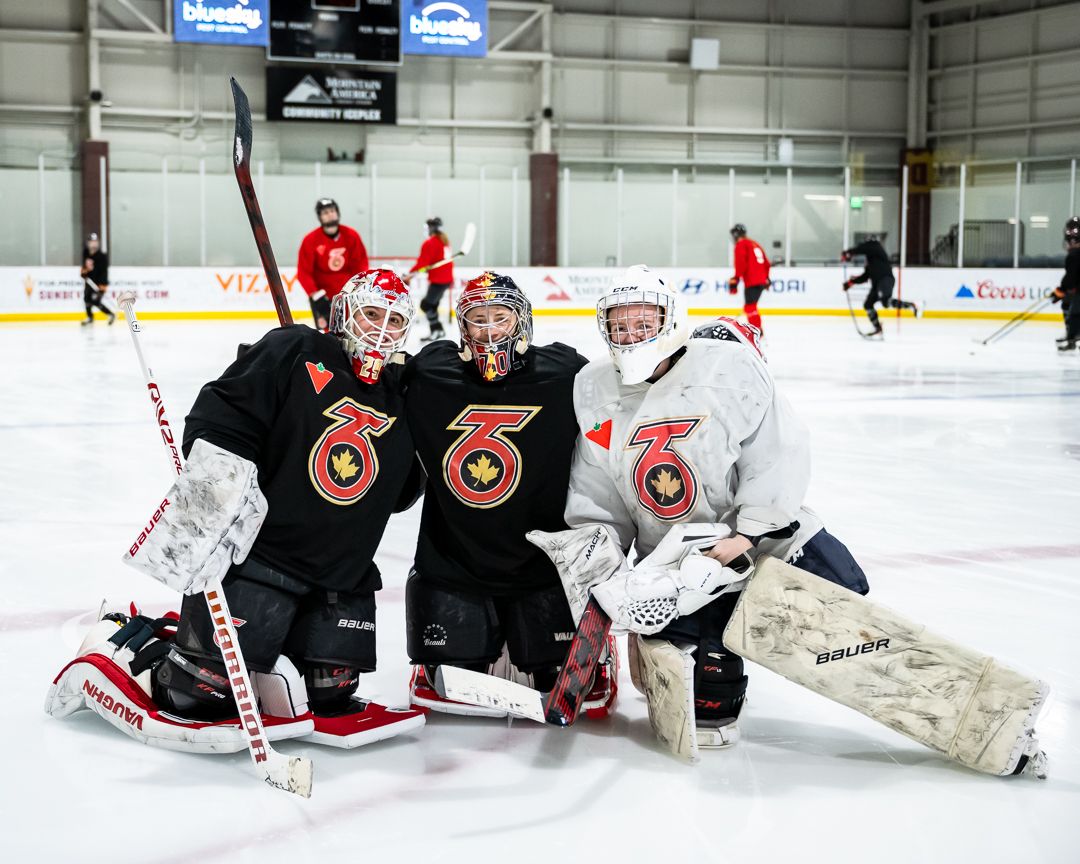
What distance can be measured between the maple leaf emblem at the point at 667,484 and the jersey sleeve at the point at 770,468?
0.36 ft

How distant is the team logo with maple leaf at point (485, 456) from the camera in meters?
2.37

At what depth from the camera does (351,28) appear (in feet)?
54.5

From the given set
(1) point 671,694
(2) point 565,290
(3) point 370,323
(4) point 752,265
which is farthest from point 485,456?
(2) point 565,290

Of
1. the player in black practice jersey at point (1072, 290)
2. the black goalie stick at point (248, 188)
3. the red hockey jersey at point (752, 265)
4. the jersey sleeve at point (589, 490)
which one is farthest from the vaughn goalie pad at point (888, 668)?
the red hockey jersey at point (752, 265)

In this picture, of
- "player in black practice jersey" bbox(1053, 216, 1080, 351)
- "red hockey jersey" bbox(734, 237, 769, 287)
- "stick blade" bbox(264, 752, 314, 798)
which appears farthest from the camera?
"red hockey jersey" bbox(734, 237, 769, 287)

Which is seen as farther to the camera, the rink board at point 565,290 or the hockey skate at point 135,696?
the rink board at point 565,290

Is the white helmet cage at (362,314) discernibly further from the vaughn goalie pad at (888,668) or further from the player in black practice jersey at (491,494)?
the vaughn goalie pad at (888,668)

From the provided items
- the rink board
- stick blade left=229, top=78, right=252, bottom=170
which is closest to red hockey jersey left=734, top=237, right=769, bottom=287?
the rink board

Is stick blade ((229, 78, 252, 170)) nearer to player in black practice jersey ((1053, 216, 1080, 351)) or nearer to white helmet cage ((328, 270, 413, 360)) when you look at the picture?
white helmet cage ((328, 270, 413, 360))

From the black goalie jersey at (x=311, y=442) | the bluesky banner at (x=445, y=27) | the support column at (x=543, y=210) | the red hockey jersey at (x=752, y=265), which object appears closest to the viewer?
the black goalie jersey at (x=311, y=442)

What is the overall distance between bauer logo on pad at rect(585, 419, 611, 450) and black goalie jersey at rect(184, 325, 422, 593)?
355 millimetres

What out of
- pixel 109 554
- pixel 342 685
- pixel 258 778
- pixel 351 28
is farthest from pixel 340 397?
pixel 351 28

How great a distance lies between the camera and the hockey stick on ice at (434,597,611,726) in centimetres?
222

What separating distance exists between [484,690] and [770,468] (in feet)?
2.17
